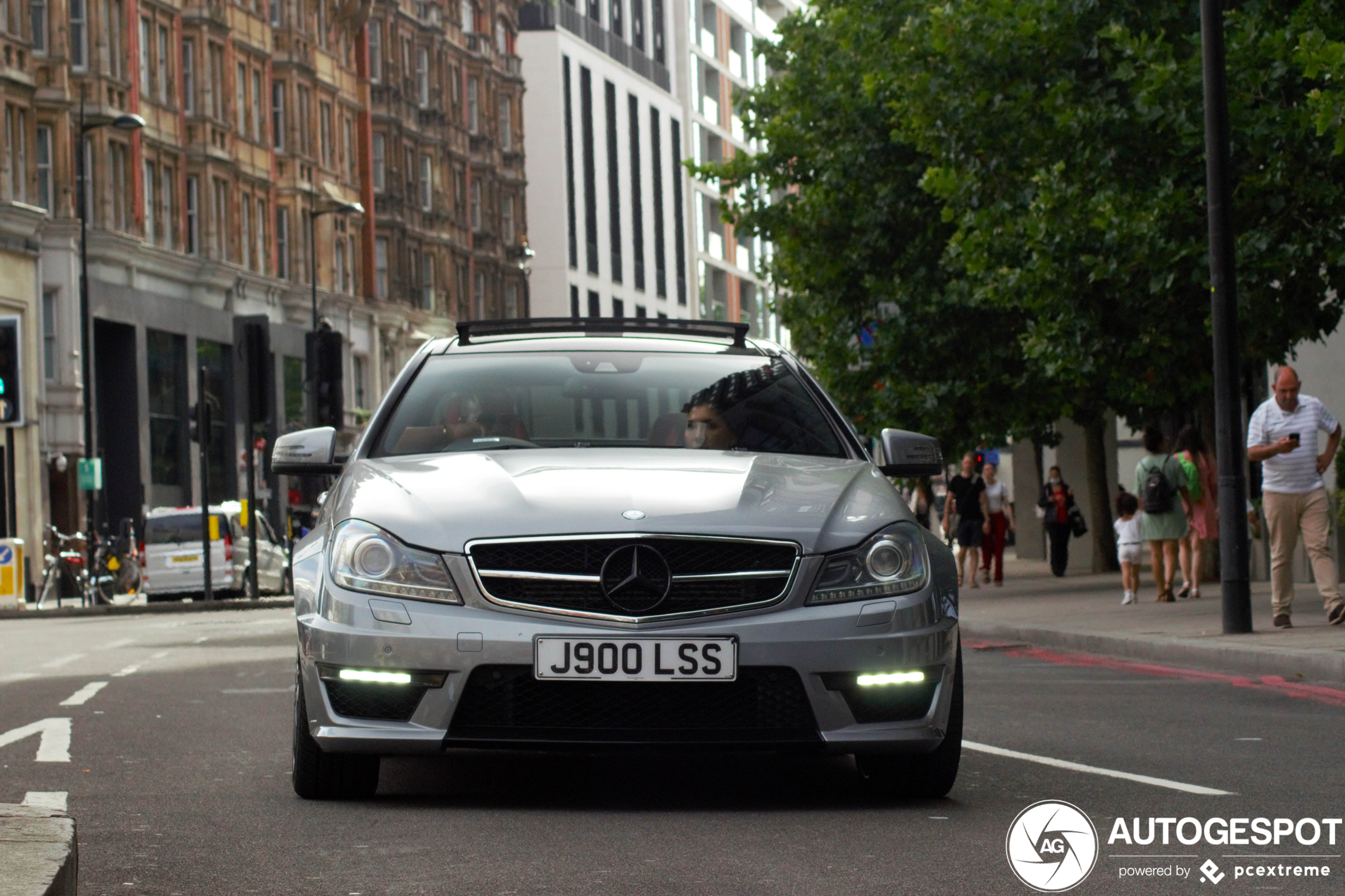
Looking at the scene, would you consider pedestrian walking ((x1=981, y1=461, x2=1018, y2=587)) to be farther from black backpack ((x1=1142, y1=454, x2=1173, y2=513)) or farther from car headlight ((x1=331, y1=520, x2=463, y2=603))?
car headlight ((x1=331, y1=520, x2=463, y2=603))

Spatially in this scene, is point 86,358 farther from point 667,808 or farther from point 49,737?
point 667,808

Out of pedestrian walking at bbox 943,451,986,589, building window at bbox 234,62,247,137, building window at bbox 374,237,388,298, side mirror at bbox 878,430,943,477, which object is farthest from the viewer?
building window at bbox 374,237,388,298

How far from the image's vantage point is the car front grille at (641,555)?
7145 mm

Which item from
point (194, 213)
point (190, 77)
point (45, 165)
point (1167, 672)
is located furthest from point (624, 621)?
point (190, 77)

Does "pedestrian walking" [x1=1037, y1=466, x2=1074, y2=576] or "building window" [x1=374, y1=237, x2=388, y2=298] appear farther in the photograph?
"building window" [x1=374, y1=237, x2=388, y2=298]

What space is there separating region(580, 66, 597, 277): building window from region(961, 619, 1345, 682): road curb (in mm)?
79504

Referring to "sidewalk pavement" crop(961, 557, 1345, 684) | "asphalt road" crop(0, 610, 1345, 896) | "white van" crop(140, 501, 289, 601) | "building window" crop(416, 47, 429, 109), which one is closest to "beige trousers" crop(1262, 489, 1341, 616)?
"sidewalk pavement" crop(961, 557, 1345, 684)

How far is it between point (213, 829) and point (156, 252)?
49.2 m

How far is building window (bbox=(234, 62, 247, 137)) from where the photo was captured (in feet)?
203

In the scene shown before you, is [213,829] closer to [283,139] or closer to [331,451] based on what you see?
[331,451]

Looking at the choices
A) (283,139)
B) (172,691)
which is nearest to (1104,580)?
(172,691)

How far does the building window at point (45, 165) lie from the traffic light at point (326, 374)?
3296 centimetres

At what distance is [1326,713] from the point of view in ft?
37.8

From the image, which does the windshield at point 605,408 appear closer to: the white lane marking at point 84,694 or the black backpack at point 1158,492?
the white lane marking at point 84,694
